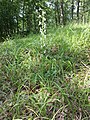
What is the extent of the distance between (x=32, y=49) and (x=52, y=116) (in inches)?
64.0

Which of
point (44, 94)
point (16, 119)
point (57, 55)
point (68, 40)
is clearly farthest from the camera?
point (68, 40)

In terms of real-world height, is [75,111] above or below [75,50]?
below

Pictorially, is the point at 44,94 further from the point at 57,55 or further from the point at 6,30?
the point at 6,30

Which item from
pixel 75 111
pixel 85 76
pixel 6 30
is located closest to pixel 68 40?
pixel 85 76

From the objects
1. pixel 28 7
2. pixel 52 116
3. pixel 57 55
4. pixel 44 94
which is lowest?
pixel 52 116

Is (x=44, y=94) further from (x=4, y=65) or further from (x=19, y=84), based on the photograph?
(x=4, y=65)

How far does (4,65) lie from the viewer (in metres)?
2.97

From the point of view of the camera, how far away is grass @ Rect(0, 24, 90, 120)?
199 centimetres

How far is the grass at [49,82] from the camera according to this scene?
1.99m

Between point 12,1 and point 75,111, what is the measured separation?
45.3 feet

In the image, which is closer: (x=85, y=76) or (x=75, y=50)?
(x=85, y=76)

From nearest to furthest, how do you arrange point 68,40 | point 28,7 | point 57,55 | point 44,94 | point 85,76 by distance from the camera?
point 44,94
point 85,76
point 57,55
point 68,40
point 28,7

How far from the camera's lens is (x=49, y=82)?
7.64 ft

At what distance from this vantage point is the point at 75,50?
9.86 ft
